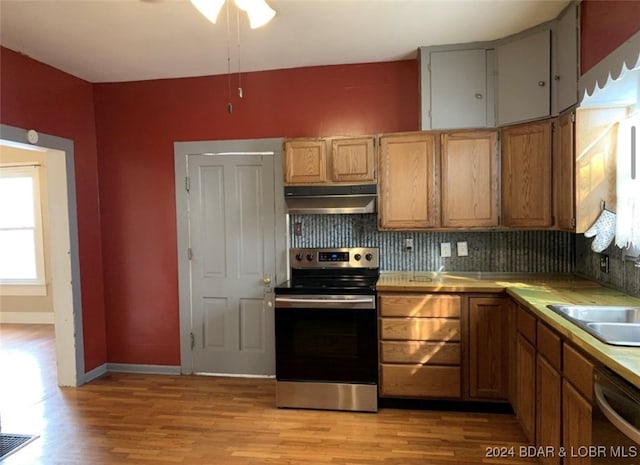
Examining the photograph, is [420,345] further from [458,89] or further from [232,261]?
[458,89]

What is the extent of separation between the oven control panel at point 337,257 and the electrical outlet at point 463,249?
0.66 meters

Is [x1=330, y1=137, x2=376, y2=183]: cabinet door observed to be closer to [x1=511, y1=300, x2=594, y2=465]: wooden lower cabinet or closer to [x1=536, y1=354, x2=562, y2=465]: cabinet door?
[x1=511, y1=300, x2=594, y2=465]: wooden lower cabinet

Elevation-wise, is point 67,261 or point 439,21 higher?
point 439,21

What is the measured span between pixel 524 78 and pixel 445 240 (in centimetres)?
130

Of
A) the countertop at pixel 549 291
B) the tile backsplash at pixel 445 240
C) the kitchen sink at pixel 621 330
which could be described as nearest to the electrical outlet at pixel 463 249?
the tile backsplash at pixel 445 240

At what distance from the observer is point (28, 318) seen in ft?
19.1

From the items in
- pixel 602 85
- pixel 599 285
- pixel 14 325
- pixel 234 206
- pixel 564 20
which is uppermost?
pixel 564 20

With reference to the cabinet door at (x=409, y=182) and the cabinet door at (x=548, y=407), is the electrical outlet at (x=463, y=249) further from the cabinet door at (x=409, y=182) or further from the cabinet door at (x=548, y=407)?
the cabinet door at (x=548, y=407)

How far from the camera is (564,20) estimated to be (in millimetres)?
2609

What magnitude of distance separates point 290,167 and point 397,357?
1623 mm

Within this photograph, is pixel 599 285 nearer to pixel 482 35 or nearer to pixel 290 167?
pixel 482 35

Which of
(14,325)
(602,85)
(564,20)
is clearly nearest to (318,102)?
(564,20)

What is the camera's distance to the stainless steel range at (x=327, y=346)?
290 centimetres

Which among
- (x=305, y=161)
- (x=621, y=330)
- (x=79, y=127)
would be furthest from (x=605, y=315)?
(x=79, y=127)
